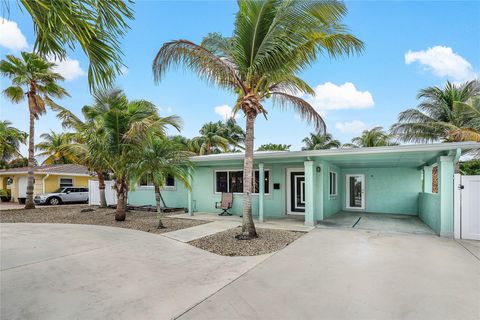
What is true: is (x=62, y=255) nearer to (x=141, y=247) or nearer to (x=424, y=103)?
(x=141, y=247)

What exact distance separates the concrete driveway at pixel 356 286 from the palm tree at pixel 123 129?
608 centimetres

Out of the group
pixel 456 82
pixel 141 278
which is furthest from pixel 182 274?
pixel 456 82

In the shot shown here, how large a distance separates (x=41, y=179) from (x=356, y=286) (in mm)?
22276

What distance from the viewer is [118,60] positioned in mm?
3076

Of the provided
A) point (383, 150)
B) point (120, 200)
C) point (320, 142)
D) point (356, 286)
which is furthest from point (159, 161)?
point (320, 142)

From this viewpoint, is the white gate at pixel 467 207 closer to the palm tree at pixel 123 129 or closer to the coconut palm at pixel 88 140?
the palm tree at pixel 123 129

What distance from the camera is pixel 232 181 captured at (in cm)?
1148

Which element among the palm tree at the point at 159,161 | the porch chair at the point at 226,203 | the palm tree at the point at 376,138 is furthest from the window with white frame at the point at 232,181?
the palm tree at the point at 376,138

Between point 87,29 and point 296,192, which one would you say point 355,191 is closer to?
point 296,192

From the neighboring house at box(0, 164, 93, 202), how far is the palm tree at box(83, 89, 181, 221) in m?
10.4

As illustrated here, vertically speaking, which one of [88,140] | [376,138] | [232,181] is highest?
[376,138]

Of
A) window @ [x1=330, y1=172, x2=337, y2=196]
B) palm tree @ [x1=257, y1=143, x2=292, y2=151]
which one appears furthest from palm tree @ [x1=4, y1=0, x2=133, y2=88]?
palm tree @ [x1=257, y1=143, x2=292, y2=151]

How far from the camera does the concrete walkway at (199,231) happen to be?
699 cm

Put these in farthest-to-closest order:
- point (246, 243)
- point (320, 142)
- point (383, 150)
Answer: point (320, 142) → point (383, 150) → point (246, 243)
